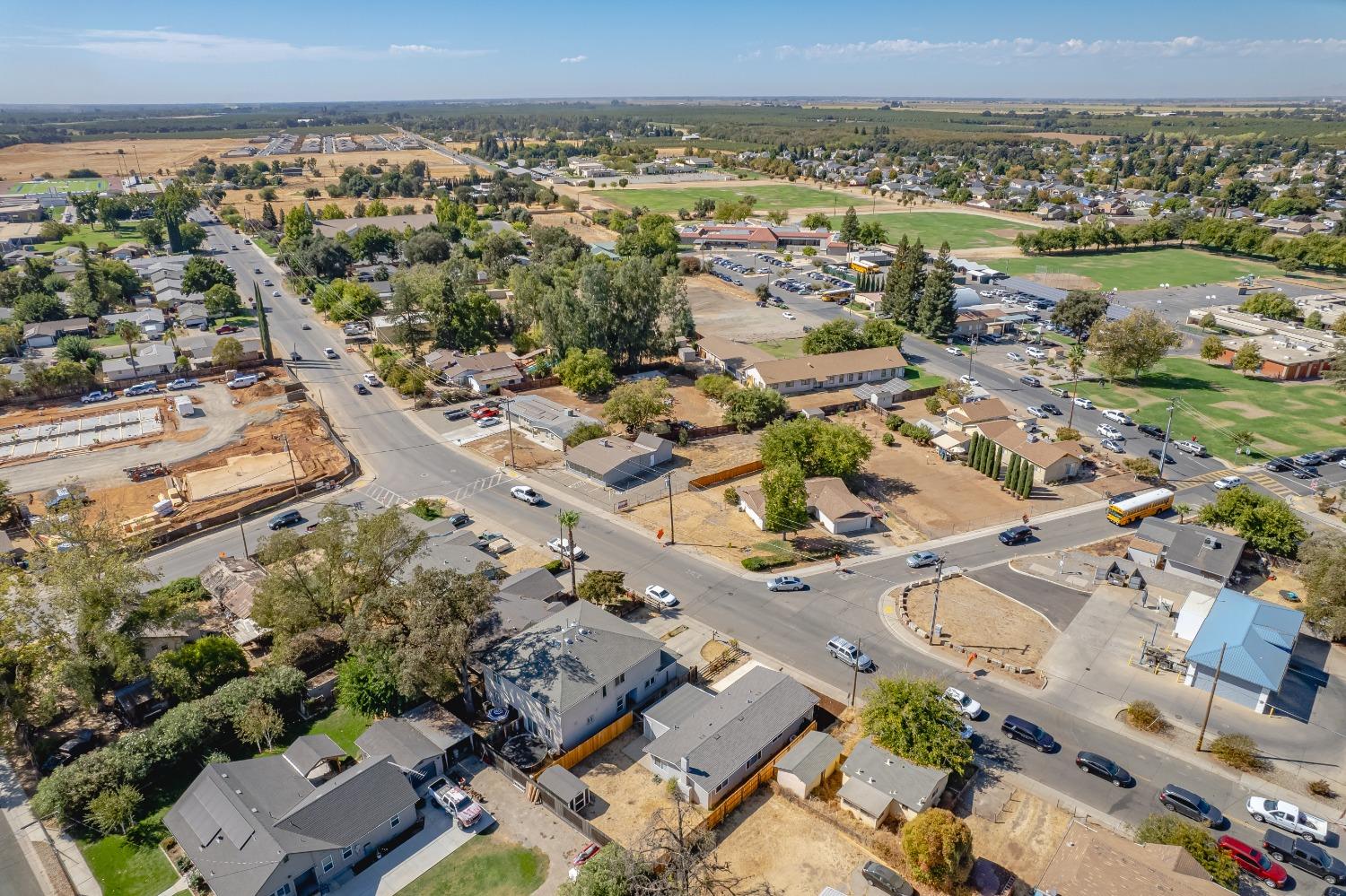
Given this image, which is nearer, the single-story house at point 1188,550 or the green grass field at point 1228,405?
the single-story house at point 1188,550

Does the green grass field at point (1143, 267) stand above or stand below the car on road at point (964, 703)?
above

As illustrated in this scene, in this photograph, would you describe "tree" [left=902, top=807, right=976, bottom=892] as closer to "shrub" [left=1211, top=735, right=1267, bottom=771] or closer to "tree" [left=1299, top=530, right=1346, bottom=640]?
"shrub" [left=1211, top=735, right=1267, bottom=771]

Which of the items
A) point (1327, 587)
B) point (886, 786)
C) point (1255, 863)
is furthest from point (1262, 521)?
point (886, 786)

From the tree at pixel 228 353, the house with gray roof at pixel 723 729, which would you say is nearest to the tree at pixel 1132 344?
the house with gray roof at pixel 723 729

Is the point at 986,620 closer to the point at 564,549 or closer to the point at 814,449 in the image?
the point at 814,449

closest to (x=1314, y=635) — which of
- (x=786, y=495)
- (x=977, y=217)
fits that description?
(x=786, y=495)

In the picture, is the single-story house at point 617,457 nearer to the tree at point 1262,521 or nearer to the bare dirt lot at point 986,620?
the bare dirt lot at point 986,620

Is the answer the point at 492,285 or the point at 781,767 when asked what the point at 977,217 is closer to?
the point at 492,285
